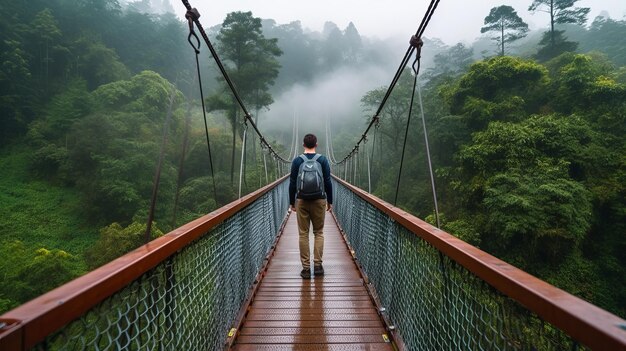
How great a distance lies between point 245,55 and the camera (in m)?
14.4

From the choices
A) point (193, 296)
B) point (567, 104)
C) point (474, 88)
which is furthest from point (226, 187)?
point (193, 296)

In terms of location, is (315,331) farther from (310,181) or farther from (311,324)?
(310,181)

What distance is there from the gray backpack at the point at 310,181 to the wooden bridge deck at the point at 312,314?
21.9 inches

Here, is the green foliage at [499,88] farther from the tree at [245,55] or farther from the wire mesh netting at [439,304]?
the wire mesh netting at [439,304]

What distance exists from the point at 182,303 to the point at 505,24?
23.3m

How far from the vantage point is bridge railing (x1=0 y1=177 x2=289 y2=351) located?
0.42 m

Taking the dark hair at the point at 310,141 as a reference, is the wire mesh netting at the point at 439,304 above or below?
below

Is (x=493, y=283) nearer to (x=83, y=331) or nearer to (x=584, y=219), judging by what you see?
(x=83, y=331)

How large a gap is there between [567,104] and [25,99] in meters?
24.5

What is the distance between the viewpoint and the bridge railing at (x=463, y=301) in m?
0.41


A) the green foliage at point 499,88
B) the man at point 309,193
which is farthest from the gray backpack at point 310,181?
the green foliage at point 499,88

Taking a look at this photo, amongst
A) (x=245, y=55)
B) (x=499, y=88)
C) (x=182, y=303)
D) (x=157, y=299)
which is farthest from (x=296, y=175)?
(x=245, y=55)

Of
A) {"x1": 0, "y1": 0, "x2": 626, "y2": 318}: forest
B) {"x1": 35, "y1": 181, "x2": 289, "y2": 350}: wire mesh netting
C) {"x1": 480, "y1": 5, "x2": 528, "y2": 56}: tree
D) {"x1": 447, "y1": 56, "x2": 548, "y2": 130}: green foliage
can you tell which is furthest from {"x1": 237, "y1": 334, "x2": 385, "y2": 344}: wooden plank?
{"x1": 480, "y1": 5, "x2": 528, "y2": 56}: tree

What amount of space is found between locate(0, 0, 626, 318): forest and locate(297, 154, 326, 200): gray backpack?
449 millimetres
